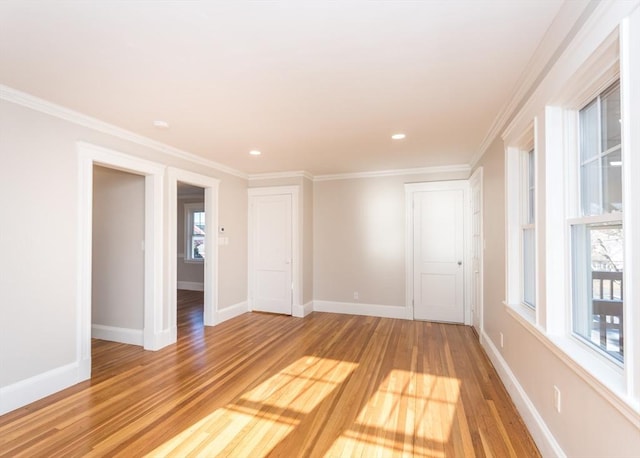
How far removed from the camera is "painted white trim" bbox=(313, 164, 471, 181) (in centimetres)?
472

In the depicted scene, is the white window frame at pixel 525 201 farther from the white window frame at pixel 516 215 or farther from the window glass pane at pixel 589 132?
the window glass pane at pixel 589 132

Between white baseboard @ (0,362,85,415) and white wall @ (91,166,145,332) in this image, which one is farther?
white wall @ (91,166,145,332)

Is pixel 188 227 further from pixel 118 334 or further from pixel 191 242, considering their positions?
pixel 118 334

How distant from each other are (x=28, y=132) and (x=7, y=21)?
3.87ft

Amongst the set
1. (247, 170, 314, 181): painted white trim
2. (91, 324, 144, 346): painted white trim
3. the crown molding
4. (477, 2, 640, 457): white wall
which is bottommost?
(91, 324, 144, 346): painted white trim

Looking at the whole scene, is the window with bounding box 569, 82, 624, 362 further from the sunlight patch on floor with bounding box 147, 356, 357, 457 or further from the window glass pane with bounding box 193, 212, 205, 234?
the window glass pane with bounding box 193, 212, 205, 234

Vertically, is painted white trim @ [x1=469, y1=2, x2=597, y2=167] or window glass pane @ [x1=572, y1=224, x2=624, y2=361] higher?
painted white trim @ [x1=469, y1=2, x2=597, y2=167]

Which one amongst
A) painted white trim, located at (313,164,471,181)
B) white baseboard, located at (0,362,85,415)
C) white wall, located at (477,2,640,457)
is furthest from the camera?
painted white trim, located at (313,164,471,181)

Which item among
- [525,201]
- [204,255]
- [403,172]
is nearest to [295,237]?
[204,255]

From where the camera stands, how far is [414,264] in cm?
488

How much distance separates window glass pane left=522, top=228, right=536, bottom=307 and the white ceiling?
3.74ft

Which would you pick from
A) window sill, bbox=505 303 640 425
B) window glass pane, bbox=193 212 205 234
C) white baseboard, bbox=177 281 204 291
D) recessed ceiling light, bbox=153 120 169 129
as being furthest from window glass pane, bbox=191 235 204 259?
window sill, bbox=505 303 640 425

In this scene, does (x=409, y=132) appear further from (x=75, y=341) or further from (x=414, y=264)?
(x=75, y=341)

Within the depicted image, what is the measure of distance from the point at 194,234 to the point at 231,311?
3592 mm
